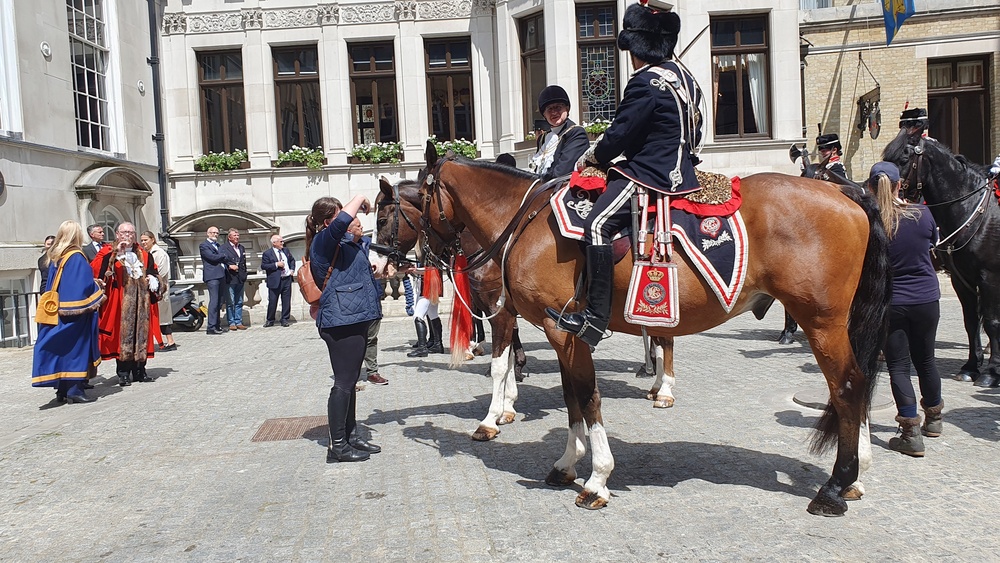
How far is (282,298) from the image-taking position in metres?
16.6

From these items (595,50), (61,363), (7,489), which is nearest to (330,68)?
(595,50)

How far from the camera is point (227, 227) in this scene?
842 inches

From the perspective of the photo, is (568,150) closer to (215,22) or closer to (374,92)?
(374,92)

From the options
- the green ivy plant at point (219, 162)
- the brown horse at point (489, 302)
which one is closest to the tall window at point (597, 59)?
the green ivy plant at point (219, 162)

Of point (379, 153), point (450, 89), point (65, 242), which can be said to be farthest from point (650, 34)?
point (450, 89)

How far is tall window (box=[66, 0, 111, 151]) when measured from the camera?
1736cm

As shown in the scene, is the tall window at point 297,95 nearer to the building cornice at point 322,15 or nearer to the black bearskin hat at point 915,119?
the building cornice at point 322,15

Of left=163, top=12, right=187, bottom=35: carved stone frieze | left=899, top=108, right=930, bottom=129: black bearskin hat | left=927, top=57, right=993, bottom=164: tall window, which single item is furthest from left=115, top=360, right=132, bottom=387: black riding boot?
left=927, top=57, right=993, bottom=164: tall window

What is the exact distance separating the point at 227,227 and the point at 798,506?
777 inches

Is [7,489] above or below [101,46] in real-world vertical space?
below

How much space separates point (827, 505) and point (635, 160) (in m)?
2.31

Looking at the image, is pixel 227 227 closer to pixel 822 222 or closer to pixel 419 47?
pixel 419 47

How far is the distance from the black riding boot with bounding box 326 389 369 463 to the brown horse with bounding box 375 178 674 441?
3.48ft

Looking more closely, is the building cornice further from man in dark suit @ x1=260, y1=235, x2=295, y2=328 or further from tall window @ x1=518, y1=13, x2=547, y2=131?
man in dark suit @ x1=260, y1=235, x2=295, y2=328
